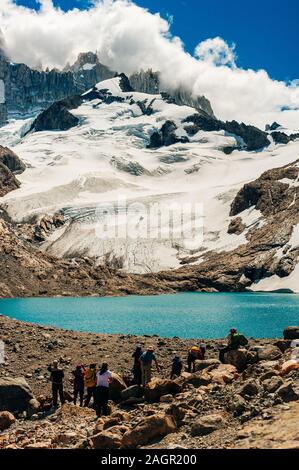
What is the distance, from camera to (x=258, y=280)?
150500 millimetres

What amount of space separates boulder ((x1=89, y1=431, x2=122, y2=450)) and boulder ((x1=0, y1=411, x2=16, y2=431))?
6.18m

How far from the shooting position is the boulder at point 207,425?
57.8ft

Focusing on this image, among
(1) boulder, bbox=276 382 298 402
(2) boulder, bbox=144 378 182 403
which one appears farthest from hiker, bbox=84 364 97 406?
(1) boulder, bbox=276 382 298 402

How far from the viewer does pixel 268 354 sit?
27.0 m

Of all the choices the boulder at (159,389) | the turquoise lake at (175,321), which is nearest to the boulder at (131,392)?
the boulder at (159,389)

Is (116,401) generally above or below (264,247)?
below

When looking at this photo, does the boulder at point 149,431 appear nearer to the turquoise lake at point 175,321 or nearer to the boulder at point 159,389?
the boulder at point 159,389

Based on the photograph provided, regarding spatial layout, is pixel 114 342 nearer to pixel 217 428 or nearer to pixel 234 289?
pixel 217 428

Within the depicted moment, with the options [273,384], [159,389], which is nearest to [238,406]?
[273,384]

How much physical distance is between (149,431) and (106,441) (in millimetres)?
1304

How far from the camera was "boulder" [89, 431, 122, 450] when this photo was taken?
17.6m

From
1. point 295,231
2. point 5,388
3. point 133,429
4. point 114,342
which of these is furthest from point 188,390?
point 295,231

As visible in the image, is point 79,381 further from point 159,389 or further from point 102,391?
point 159,389

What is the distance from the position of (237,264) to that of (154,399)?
13333cm
